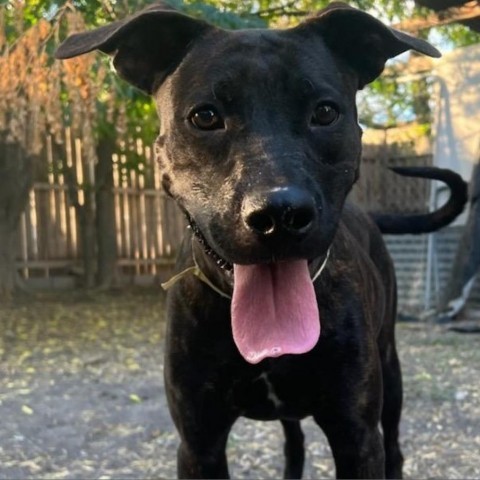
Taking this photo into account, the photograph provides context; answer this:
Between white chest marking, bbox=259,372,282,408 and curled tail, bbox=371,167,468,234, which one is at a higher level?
curled tail, bbox=371,167,468,234

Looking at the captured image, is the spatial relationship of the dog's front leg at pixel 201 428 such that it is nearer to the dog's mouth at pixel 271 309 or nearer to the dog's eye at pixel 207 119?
the dog's mouth at pixel 271 309

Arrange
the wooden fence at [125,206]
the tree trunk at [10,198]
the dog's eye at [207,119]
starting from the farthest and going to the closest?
the wooden fence at [125,206]
the tree trunk at [10,198]
the dog's eye at [207,119]

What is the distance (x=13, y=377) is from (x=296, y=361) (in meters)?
4.26

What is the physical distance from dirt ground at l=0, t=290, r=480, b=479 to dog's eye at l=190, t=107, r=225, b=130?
246cm

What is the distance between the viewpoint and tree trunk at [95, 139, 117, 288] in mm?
12391

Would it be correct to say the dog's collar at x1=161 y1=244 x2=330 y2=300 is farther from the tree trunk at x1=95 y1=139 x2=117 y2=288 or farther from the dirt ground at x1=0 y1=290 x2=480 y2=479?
the tree trunk at x1=95 y1=139 x2=117 y2=288

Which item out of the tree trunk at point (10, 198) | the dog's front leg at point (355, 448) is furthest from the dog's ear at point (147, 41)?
the tree trunk at point (10, 198)

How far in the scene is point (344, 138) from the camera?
246cm

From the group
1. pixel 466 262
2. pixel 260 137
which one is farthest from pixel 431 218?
pixel 466 262

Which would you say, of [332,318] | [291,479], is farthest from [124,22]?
[291,479]

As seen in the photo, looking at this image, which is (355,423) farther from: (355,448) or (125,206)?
(125,206)

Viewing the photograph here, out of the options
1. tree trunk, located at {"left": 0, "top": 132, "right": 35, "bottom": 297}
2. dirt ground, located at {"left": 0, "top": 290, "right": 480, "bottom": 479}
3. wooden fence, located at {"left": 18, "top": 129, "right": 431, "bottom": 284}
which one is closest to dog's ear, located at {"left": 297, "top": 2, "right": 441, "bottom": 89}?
dirt ground, located at {"left": 0, "top": 290, "right": 480, "bottom": 479}

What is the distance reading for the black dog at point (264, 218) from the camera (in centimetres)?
223

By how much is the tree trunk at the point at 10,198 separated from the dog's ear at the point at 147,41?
7.44m
